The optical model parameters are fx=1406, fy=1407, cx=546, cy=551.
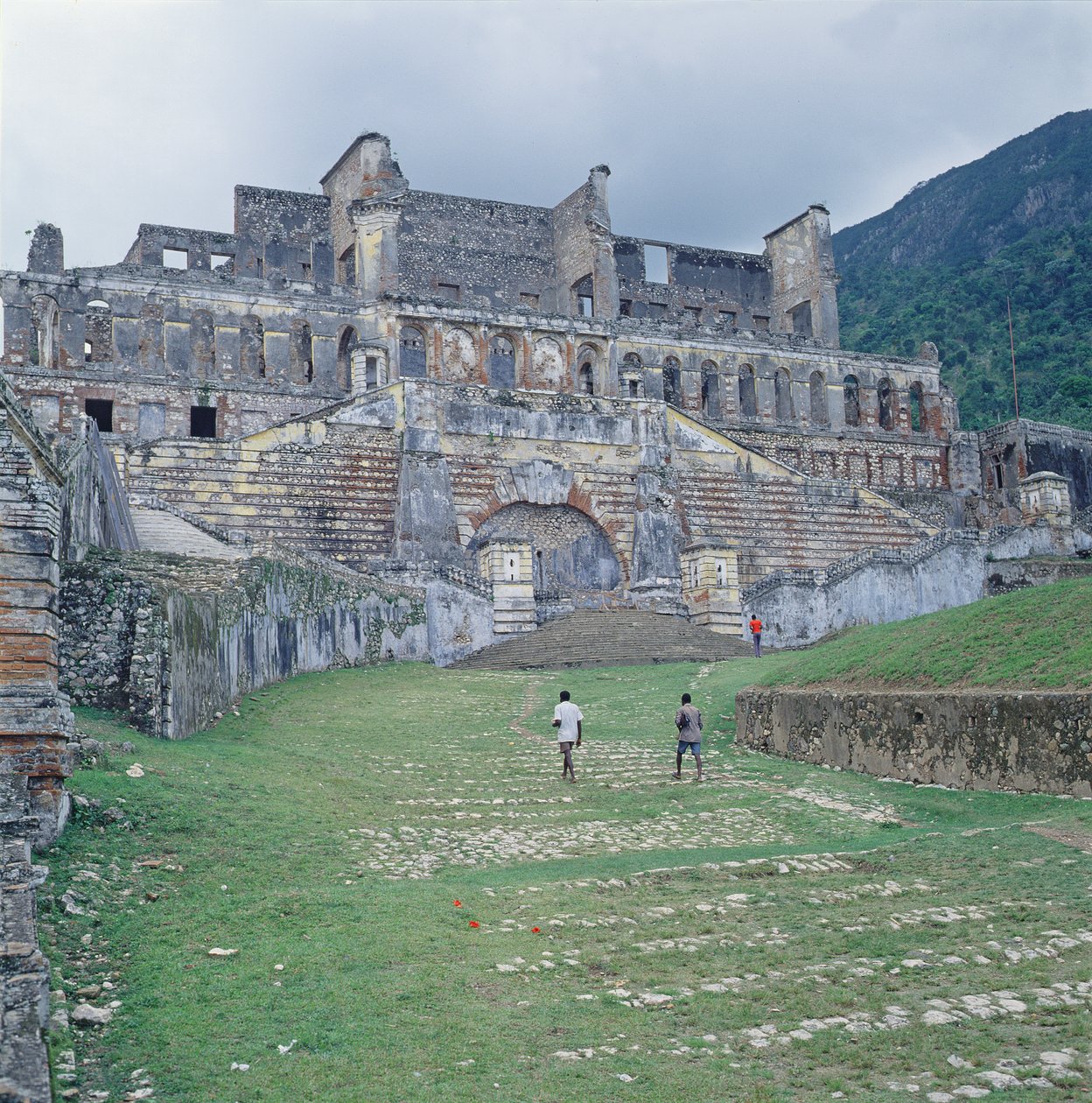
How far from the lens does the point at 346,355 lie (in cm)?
4550

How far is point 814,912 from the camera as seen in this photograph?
31.9 ft

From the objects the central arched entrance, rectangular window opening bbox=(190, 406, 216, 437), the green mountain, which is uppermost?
the green mountain

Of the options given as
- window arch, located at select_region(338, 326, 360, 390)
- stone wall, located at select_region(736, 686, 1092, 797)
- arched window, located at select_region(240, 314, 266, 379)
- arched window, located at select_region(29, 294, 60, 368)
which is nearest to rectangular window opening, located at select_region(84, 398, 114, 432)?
arched window, located at select_region(29, 294, 60, 368)

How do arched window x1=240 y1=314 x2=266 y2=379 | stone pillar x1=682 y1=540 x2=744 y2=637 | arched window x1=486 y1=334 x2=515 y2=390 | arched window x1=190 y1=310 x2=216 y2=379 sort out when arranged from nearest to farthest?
stone pillar x1=682 y1=540 x2=744 y2=637 < arched window x1=190 y1=310 x2=216 y2=379 < arched window x1=240 y1=314 x2=266 y2=379 < arched window x1=486 y1=334 x2=515 y2=390

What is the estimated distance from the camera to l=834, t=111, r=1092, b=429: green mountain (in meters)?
59.5

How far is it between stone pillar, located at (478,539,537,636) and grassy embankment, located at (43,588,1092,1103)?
14.8 metres

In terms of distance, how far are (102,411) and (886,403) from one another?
91.3ft

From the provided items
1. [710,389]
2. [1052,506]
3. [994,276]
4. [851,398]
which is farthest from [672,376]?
[994,276]

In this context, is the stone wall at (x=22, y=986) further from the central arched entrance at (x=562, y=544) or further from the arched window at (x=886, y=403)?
the arched window at (x=886, y=403)

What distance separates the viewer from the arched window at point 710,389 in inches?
1954

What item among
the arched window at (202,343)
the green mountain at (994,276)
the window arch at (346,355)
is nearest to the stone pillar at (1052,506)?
the green mountain at (994,276)

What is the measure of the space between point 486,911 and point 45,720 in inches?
140

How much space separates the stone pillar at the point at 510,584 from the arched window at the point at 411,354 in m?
17.1

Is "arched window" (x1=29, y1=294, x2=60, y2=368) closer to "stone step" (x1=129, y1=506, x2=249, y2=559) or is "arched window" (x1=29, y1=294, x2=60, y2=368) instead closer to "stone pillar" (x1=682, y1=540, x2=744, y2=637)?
"stone step" (x1=129, y1=506, x2=249, y2=559)
